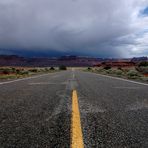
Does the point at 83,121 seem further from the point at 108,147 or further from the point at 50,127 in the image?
the point at 108,147

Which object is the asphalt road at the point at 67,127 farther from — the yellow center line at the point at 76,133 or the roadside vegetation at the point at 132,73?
the roadside vegetation at the point at 132,73

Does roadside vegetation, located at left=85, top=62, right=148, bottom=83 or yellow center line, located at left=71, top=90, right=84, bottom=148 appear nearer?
Answer: yellow center line, located at left=71, top=90, right=84, bottom=148

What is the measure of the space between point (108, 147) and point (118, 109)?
2283 mm

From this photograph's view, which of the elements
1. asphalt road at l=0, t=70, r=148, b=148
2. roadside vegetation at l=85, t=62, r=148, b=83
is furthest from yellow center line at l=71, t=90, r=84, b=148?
roadside vegetation at l=85, t=62, r=148, b=83

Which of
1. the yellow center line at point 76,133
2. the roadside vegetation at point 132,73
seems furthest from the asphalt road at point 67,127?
the roadside vegetation at point 132,73

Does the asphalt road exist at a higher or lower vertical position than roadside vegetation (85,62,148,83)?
higher

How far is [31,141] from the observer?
254 cm

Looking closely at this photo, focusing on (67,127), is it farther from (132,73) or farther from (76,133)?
(132,73)

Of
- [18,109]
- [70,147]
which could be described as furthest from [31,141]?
[18,109]

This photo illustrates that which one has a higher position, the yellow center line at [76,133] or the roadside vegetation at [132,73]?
the yellow center line at [76,133]

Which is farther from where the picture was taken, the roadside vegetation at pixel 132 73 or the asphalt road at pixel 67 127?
the roadside vegetation at pixel 132 73

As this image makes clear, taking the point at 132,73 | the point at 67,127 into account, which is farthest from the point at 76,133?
the point at 132,73

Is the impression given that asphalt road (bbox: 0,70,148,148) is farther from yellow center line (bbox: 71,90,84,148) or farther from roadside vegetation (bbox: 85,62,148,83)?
roadside vegetation (bbox: 85,62,148,83)

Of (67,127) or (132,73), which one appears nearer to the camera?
(67,127)
